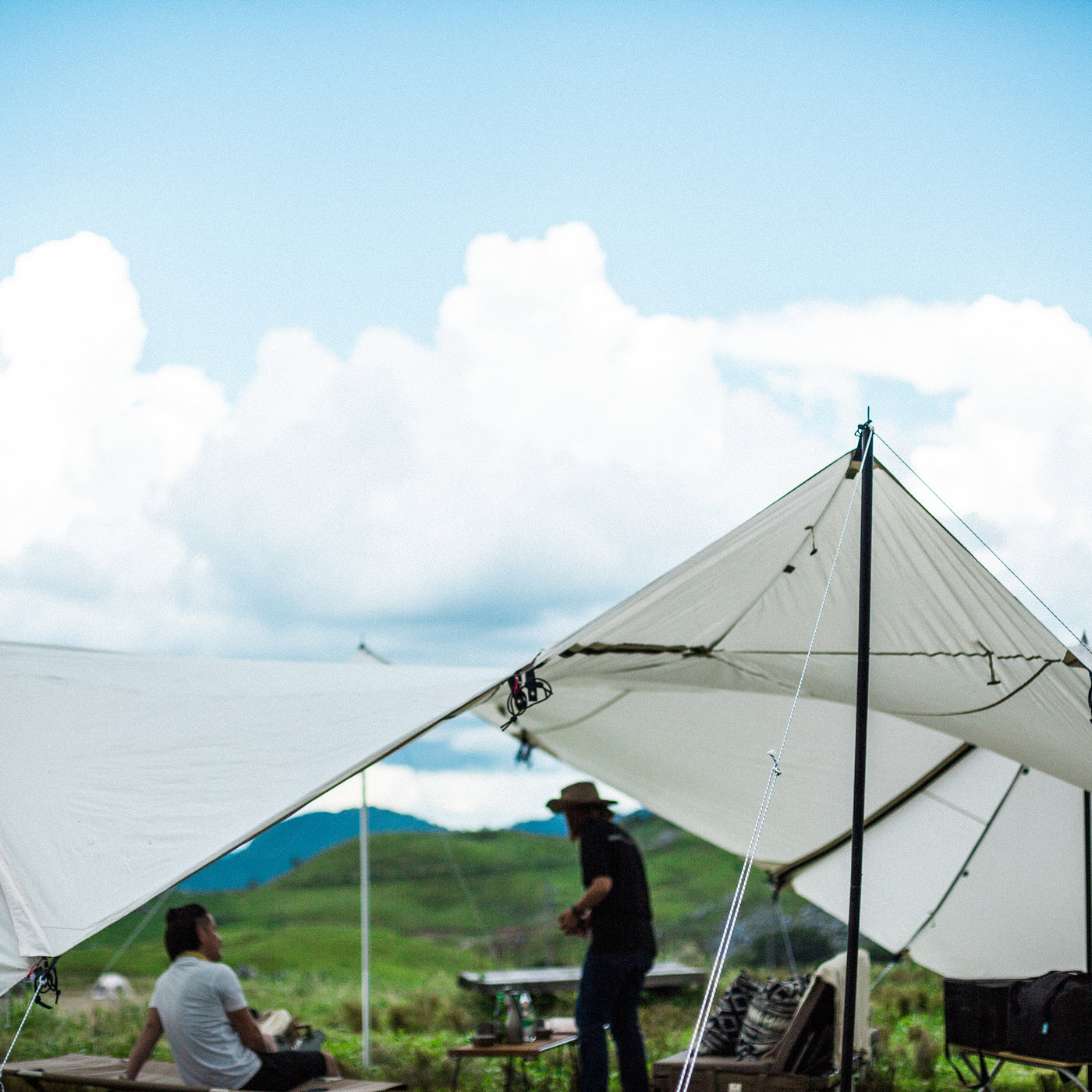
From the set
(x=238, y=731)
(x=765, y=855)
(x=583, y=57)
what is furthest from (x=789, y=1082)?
(x=583, y=57)

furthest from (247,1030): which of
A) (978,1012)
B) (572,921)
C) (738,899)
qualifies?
(978,1012)

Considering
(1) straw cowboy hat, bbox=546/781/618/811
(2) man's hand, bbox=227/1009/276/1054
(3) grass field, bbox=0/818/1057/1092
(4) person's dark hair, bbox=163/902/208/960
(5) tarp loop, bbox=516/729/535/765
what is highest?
(5) tarp loop, bbox=516/729/535/765

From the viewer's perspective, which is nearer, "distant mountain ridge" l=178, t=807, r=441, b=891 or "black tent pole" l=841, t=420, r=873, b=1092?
"black tent pole" l=841, t=420, r=873, b=1092

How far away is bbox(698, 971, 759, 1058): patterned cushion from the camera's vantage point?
17.4 feet

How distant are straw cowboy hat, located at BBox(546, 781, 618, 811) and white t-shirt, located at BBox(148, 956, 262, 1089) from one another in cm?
145

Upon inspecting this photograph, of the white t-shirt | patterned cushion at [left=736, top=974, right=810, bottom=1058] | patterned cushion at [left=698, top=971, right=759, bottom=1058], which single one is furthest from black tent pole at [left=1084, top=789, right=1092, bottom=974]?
the white t-shirt

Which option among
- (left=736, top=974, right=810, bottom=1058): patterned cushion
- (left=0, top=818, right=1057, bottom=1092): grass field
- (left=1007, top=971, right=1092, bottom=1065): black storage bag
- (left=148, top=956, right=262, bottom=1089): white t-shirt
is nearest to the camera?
(left=148, top=956, right=262, bottom=1089): white t-shirt

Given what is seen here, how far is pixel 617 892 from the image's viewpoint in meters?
4.58

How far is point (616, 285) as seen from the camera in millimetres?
7305

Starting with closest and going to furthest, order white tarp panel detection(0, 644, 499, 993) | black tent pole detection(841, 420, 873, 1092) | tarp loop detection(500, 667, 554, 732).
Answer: white tarp panel detection(0, 644, 499, 993) < black tent pole detection(841, 420, 873, 1092) < tarp loop detection(500, 667, 554, 732)

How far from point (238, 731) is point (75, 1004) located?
20.1 feet

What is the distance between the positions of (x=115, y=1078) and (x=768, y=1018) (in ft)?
8.63

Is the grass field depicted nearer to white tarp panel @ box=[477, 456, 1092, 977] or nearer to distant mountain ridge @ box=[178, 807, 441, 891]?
distant mountain ridge @ box=[178, 807, 441, 891]

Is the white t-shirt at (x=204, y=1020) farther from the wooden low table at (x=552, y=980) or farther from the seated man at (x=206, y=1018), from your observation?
the wooden low table at (x=552, y=980)
